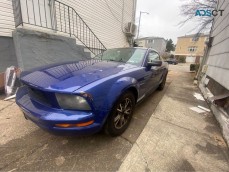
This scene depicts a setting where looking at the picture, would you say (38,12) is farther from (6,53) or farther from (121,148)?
(121,148)

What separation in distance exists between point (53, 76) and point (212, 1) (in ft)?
47.1

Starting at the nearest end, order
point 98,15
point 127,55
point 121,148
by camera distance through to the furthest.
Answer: point 121,148, point 127,55, point 98,15

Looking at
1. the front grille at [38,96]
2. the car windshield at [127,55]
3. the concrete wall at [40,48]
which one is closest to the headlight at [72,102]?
the front grille at [38,96]

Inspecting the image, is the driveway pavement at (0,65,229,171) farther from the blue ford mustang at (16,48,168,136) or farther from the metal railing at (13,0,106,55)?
the metal railing at (13,0,106,55)

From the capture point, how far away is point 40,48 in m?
3.95

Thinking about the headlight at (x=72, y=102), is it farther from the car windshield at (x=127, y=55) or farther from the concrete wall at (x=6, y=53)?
the concrete wall at (x=6, y=53)

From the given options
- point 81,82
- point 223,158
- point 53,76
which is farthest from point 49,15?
point 223,158

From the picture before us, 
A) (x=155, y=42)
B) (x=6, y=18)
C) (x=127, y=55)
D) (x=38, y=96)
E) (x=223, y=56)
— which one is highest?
(x=155, y=42)

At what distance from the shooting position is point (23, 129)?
88.6 inches

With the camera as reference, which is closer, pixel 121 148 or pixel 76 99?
pixel 76 99

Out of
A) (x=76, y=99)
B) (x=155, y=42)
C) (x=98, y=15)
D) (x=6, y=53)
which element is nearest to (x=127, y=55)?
(x=76, y=99)

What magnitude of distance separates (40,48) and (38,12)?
163 centimetres

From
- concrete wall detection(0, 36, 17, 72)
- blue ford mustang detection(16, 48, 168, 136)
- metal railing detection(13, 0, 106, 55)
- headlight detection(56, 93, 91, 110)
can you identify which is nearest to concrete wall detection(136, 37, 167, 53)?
metal railing detection(13, 0, 106, 55)

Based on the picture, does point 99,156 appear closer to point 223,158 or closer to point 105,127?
point 105,127
